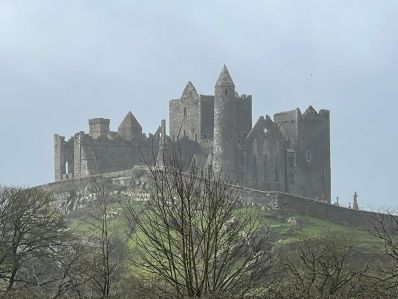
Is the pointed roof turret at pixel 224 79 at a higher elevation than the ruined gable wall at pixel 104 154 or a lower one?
higher

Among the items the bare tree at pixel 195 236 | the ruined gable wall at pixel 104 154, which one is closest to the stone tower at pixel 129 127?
the ruined gable wall at pixel 104 154

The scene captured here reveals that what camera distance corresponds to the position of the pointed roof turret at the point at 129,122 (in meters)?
104

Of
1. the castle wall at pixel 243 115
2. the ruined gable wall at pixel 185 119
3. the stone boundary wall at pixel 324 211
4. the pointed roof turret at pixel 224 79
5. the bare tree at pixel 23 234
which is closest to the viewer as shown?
the bare tree at pixel 23 234

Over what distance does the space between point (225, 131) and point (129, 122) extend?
21126mm

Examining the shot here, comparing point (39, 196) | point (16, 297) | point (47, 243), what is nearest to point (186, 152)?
point (39, 196)

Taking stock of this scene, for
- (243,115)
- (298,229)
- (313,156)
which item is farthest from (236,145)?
(298,229)

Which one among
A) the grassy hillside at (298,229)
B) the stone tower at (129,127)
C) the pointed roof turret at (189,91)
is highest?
the pointed roof turret at (189,91)

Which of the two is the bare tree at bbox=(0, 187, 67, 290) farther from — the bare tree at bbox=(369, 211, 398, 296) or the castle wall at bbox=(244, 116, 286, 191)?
the castle wall at bbox=(244, 116, 286, 191)

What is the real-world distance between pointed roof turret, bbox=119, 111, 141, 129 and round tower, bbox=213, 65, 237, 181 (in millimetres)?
19246

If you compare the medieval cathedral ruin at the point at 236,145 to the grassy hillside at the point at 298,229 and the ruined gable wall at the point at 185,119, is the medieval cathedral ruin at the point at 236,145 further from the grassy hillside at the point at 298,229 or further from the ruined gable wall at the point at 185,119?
the grassy hillside at the point at 298,229

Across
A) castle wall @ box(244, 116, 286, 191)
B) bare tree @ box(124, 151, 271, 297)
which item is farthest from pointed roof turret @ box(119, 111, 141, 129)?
bare tree @ box(124, 151, 271, 297)

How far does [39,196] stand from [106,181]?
38.1 m

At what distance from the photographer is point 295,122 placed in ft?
294

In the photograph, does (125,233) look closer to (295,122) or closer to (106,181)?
(106,181)
